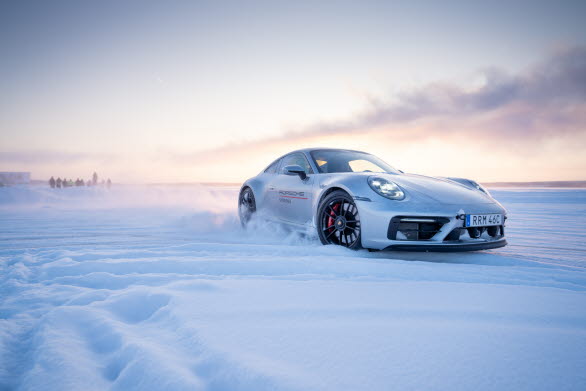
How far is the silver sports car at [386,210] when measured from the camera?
124 inches

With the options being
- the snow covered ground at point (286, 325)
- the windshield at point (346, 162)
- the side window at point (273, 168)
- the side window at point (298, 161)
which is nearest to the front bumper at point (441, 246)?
the snow covered ground at point (286, 325)

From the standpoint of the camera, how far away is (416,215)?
3127mm

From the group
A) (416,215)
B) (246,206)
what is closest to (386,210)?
(416,215)

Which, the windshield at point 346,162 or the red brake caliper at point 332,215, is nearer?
the red brake caliper at point 332,215

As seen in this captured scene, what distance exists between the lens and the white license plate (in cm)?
323

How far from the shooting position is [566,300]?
5.73 ft

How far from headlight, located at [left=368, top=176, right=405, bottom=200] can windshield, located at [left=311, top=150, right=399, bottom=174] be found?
3.28ft

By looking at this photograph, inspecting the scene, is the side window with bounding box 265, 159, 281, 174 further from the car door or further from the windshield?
the windshield

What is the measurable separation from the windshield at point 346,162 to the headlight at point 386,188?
3.28 feet

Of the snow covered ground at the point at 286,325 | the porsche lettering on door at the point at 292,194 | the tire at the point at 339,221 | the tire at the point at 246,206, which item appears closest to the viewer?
the snow covered ground at the point at 286,325

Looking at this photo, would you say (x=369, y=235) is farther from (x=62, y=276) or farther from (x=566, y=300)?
(x=62, y=276)

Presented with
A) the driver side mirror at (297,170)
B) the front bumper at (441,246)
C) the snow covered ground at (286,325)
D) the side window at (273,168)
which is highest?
the side window at (273,168)

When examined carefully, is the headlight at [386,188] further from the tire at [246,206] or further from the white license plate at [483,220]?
the tire at [246,206]

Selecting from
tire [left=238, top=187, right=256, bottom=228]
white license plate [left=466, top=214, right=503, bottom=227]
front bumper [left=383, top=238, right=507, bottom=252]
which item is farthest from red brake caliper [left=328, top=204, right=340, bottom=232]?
tire [left=238, top=187, right=256, bottom=228]
